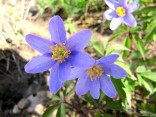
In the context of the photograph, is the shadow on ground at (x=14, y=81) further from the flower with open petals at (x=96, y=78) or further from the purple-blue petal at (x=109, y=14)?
the flower with open petals at (x=96, y=78)

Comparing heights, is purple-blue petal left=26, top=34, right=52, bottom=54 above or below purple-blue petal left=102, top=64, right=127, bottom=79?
above

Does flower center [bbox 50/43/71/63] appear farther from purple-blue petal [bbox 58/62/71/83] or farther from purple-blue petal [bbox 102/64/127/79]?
purple-blue petal [bbox 102/64/127/79]

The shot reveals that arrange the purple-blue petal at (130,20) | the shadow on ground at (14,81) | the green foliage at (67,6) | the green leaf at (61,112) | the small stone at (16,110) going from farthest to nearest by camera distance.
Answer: the green foliage at (67,6)
the shadow on ground at (14,81)
the small stone at (16,110)
the purple-blue petal at (130,20)
the green leaf at (61,112)

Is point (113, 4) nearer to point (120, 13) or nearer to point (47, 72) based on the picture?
point (120, 13)

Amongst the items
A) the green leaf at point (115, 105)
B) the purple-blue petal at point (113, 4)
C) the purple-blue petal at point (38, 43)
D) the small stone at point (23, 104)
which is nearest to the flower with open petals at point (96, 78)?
the purple-blue petal at point (38, 43)

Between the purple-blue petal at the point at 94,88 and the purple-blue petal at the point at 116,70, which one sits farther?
the purple-blue petal at the point at 94,88

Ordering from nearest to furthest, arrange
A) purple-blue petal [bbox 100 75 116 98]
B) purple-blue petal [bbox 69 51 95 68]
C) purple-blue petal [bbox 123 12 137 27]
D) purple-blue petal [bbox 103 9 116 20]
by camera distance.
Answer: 1. purple-blue petal [bbox 69 51 95 68]
2. purple-blue petal [bbox 100 75 116 98]
3. purple-blue petal [bbox 123 12 137 27]
4. purple-blue petal [bbox 103 9 116 20]

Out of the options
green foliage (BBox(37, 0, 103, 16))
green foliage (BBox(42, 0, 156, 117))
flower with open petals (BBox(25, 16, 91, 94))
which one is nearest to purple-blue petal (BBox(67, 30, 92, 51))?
flower with open petals (BBox(25, 16, 91, 94))
